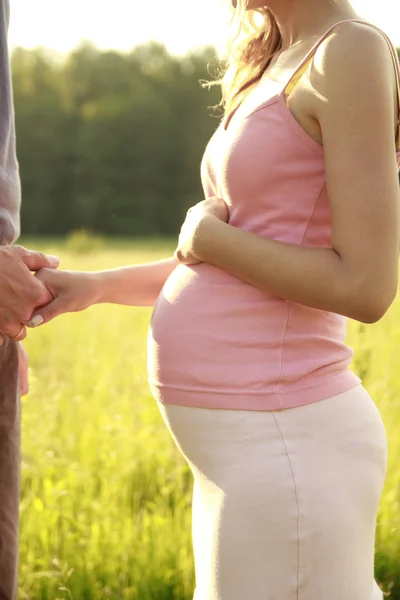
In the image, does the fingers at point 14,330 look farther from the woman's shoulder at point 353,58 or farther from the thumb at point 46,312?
the woman's shoulder at point 353,58

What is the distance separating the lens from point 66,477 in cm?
356

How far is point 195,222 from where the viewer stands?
1604 mm

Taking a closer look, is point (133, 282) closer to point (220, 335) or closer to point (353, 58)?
point (220, 335)

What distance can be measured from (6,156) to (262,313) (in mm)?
808

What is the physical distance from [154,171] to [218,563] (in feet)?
183

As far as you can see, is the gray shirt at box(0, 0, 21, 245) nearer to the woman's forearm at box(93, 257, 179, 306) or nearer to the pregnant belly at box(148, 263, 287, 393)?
the woman's forearm at box(93, 257, 179, 306)

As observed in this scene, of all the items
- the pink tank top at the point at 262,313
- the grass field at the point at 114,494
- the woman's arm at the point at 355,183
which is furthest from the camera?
the grass field at the point at 114,494

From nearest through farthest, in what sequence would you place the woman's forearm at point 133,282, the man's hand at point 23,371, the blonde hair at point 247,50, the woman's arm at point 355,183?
the woman's arm at point 355,183 < the blonde hair at point 247,50 < the woman's forearm at point 133,282 < the man's hand at point 23,371

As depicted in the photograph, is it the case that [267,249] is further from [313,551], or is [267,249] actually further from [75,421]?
[75,421]

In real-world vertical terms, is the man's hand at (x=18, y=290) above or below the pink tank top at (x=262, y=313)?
below

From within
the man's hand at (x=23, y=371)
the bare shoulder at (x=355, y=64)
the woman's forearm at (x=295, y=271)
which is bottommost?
the man's hand at (x=23, y=371)

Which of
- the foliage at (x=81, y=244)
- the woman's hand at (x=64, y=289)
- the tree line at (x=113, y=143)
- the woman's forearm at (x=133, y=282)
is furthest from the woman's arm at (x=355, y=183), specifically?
the tree line at (x=113, y=143)

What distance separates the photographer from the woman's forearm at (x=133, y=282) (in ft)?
6.44

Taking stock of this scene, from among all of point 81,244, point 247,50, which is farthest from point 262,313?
point 81,244
